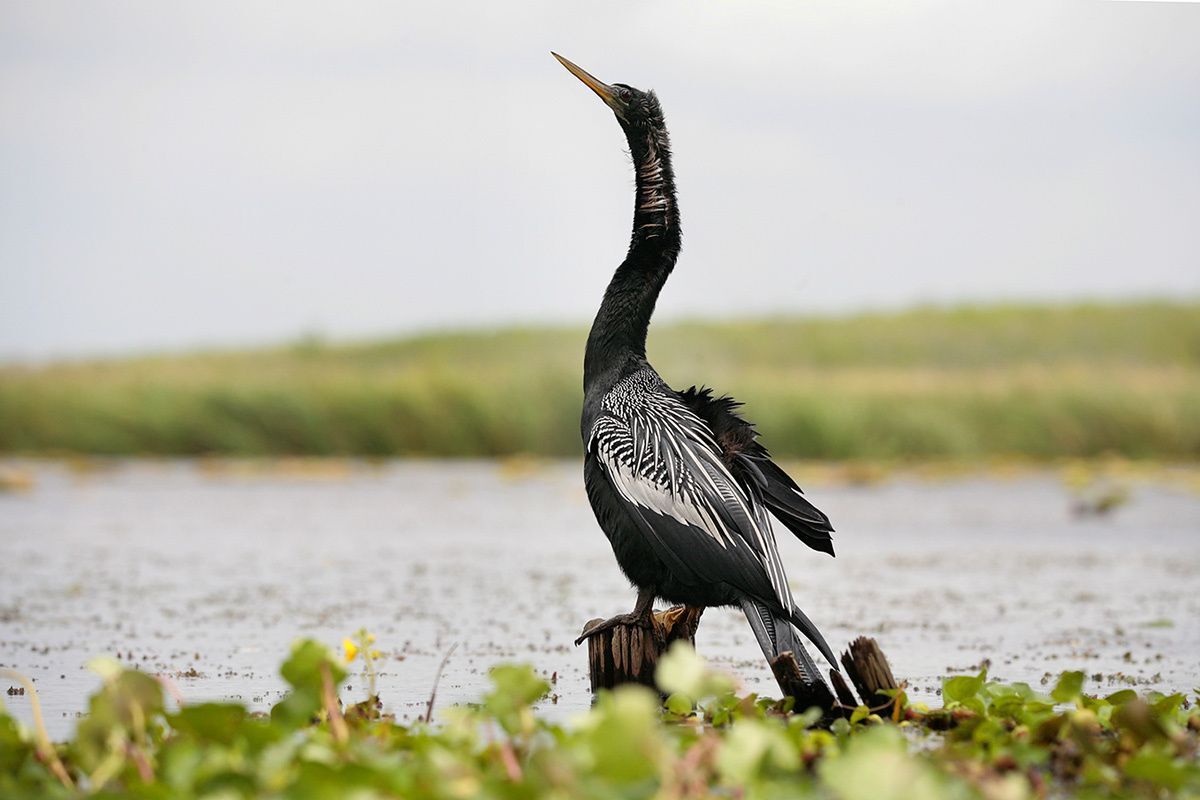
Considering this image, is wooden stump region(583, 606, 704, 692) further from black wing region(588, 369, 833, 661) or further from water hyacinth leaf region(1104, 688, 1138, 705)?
water hyacinth leaf region(1104, 688, 1138, 705)

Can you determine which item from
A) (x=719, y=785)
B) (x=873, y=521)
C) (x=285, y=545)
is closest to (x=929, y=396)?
(x=873, y=521)

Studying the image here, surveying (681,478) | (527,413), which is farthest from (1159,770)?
(527,413)

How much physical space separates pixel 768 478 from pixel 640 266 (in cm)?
75

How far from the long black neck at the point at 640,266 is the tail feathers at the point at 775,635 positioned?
2.69ft

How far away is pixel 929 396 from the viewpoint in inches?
568

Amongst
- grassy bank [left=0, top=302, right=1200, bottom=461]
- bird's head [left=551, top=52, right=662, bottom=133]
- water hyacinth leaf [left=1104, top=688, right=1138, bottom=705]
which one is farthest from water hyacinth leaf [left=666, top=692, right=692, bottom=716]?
grassy bank [left=0, top=302, right=1200, bottom=461]

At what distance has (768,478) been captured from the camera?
4.19 meters

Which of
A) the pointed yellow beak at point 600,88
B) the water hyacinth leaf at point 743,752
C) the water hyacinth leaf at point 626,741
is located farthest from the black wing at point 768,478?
the water hyacinth leaf at point 626,741

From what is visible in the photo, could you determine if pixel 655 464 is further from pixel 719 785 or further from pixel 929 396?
pixel 929 396

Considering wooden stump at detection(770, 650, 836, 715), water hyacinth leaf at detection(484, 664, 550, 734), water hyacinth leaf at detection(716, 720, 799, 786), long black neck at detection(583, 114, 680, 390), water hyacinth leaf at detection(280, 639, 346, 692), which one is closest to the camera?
water hyacinth leaf at detection(716, 720, 799, 786)

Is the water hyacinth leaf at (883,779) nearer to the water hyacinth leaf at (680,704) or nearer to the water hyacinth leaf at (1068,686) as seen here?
the water hyacinth leaf at (1068,686)

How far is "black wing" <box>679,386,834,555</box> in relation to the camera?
414 centimetres

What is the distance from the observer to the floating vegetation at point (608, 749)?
2.44m

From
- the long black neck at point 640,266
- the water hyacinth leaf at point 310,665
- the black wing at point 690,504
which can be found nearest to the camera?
Answer: the water hyacinth leaf at point 310,665
